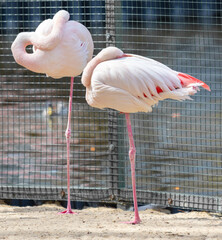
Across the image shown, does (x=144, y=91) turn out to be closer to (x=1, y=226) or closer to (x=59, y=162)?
(x=1, y=226)

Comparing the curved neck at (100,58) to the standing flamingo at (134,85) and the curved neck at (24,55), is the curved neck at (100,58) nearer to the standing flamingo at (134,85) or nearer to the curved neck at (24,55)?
the standing flamingo at (134,85)

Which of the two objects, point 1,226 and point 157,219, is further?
point 157,219

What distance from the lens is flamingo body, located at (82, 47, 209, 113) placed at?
3535 mm

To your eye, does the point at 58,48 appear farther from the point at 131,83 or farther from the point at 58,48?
the point at 131,83

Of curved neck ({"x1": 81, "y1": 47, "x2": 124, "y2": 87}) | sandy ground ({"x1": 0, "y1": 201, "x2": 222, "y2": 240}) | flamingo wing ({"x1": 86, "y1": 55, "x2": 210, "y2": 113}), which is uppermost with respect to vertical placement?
curved neck ({"x1": 81, "y1": 47, "x2": 124, "y2": 87})

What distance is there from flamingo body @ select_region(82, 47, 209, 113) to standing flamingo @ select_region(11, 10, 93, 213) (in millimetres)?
593

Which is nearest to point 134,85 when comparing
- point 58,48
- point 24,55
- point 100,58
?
point 100,58

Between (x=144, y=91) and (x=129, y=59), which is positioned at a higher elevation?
(x=129, y=59)

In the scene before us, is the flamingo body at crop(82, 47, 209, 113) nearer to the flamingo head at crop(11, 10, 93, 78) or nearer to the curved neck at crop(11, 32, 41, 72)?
the flamingo head at crop(11, 10, 93, 78)

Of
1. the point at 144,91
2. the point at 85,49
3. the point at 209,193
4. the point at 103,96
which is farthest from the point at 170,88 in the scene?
the point at 209,193

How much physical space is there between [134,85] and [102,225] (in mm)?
1015

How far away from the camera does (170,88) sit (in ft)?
11.8

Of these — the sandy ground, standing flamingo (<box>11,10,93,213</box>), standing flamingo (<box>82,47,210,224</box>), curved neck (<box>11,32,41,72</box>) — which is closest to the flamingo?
standing flamingo (<box>82,47,210,224</box>)

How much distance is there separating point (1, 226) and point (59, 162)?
2533 mm
